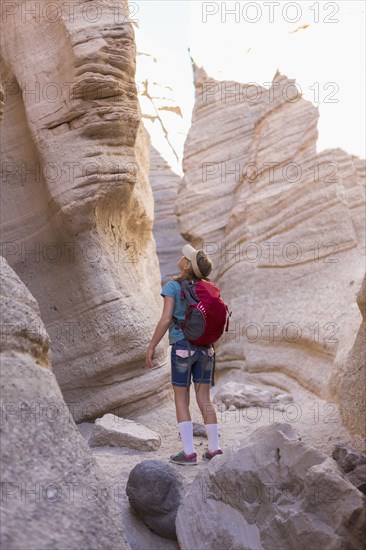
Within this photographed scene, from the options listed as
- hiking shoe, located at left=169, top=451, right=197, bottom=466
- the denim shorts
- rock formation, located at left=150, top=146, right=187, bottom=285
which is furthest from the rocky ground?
rock formation, located at left=150, top=146, right=187, bottom=285

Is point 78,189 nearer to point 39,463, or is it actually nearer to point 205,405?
point 205,405

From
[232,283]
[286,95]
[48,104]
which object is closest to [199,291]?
[48,104]

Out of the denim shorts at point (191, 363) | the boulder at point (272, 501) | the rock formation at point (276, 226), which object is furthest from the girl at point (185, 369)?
the rock formation at point (276, 226)

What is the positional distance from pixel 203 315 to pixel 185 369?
45 centimetres

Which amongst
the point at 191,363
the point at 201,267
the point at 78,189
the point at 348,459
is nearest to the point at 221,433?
the point at 191,363

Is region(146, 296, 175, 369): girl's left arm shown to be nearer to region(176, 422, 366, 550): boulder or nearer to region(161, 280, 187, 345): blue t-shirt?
region(161, 280, 187, 345): blue t-shirt

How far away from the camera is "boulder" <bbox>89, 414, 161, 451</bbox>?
521cm

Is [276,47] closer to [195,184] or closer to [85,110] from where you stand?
[195,184]

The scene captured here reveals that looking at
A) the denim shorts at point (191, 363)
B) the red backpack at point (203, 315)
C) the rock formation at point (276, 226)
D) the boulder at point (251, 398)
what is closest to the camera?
the red backpack at point (203, 315)

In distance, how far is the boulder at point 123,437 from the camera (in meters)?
5.21

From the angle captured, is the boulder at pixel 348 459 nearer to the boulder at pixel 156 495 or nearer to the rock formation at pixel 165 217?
the boulder at pixel 156 495

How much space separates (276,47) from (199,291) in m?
8.97

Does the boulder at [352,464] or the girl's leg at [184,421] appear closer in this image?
the boulder at [352,464]

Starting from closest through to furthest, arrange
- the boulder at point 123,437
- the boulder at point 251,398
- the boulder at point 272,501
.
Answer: the boulder at point 272,501 < the boulder at point 123,437 < the boulder at point 251,398
